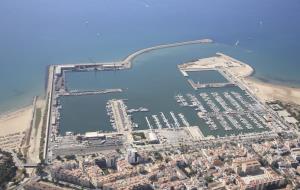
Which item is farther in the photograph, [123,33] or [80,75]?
[123,33]

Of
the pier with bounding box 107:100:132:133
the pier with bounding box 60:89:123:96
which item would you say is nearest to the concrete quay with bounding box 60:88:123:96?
the pier with bounding box 60:89:123:96

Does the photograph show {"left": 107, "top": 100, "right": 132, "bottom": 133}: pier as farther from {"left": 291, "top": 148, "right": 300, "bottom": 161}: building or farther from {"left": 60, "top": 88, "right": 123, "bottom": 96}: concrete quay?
{"left": 291, "top": 148, "right": 300, "bottom": 161}: building

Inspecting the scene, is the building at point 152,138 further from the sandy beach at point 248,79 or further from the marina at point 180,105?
the sandy beach at point 248,79

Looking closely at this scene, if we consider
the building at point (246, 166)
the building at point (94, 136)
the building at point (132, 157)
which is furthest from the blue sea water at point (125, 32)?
the building at point (246, 166)

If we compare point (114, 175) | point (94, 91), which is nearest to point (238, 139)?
point (114, 175)

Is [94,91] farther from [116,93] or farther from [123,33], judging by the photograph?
[123,33]

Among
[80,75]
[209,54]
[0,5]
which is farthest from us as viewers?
[0,5]
